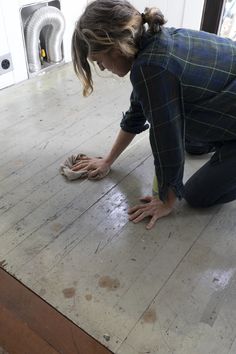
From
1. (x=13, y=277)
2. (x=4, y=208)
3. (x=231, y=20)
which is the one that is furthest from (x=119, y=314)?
(x=231, y=20)

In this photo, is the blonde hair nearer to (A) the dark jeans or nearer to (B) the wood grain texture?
(A) the dark jeans

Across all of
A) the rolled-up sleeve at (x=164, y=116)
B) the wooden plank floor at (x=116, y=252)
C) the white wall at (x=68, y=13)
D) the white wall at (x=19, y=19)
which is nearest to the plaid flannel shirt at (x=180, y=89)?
the rolled-up sleeve at (x=164, y=116)

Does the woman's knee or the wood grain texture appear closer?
the wood grain texture

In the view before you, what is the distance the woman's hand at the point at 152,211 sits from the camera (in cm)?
127

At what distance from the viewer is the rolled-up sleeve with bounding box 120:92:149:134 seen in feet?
4.44

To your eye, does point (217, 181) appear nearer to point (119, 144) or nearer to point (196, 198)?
point (196, 198)

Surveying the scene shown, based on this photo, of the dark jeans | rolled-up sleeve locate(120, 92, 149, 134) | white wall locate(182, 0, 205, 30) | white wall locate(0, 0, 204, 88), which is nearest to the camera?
the dark jeans

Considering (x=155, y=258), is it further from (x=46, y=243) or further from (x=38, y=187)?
(x=38, y=187)

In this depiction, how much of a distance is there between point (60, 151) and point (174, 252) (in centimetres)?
82

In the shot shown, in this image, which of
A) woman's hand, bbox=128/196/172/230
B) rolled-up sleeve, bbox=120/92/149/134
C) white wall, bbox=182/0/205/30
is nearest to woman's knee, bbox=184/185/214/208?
woman's hand, bbox=128/196/172/230

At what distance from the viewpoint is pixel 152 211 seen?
4.22 ft

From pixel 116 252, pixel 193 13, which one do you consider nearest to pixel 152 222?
pixel 116 252

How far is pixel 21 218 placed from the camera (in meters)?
1.31

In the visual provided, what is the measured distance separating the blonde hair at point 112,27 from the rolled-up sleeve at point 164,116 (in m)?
0.09
